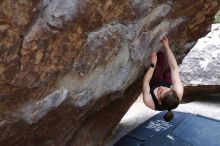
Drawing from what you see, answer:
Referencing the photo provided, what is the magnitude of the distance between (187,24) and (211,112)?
228 cm

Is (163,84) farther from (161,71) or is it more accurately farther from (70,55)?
(70,55)

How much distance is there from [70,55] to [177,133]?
259 cm

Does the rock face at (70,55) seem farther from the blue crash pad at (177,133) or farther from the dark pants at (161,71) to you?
the blue crash pad at (177,133)

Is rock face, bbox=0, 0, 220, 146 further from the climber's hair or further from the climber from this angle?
the climber's hair

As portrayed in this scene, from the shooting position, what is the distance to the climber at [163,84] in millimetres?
4107

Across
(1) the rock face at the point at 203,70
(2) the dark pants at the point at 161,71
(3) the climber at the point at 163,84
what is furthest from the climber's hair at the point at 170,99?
(1) the rock face at the point at 203,70

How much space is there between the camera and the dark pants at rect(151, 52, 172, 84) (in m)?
4.46

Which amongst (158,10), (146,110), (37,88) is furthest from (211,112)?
(37,88)

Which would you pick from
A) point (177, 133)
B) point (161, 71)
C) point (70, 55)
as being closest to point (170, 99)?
point (161, 71)

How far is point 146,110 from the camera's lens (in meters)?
6.62

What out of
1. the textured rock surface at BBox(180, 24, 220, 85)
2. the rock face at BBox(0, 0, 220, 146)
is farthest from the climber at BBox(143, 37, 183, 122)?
the textured rock surface at BBox(180, 24, 220, 85)

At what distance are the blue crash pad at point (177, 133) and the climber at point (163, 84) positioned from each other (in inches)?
38.8

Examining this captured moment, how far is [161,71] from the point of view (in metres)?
4.48

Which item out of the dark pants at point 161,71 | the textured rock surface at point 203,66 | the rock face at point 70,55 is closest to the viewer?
the rock face at point 70,55
